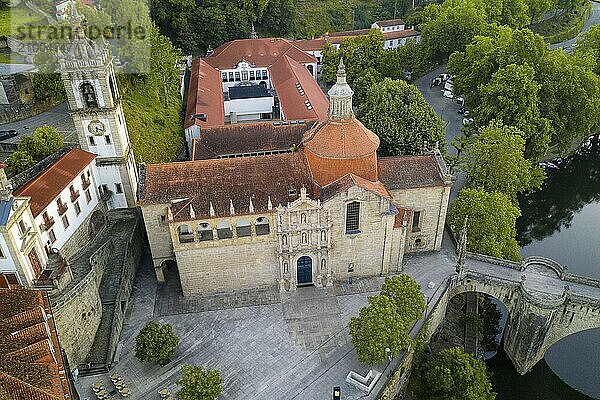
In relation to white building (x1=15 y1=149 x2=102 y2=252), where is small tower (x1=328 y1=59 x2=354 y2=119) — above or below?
above

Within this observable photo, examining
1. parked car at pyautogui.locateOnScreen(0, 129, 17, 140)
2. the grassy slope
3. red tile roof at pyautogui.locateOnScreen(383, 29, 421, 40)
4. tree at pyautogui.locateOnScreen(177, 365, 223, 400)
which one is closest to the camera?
tree at pyautogui.locateOnScreen(177, 365, 223, 400)

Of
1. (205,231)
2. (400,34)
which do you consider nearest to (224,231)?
(205,231)

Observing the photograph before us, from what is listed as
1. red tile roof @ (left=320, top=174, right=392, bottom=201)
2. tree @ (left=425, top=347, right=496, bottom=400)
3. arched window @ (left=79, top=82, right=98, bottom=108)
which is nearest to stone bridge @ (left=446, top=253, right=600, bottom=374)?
tree @ (left=425, top=347, right=496, bottom=400)

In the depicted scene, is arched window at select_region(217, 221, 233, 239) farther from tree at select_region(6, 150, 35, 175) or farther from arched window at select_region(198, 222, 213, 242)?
tree at select_region(6, 150, 35, 175)

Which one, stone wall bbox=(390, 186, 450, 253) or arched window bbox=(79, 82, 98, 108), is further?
stone wall bbox=(390, 186, 450, 253)

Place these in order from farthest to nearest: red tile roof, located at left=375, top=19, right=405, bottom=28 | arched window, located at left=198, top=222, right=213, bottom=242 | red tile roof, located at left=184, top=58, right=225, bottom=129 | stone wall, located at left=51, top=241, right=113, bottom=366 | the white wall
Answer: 1. red tile roof, located at left=375, top=19, right=405, bottom=28
2. red tile roof, located at left=184, top=58, right=225, bottom=129
3. arched window, located at left=198, top=222, right=213, bottom=242
4. the white wall
5. stone wall, located at left=51, top=241, right=113, bottom=366

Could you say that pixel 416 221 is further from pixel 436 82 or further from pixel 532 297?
pixel 436 82

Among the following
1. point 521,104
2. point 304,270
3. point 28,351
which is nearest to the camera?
point 28,351

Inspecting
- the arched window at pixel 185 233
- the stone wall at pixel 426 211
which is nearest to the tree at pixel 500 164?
the stone wall at pixel 426 211
